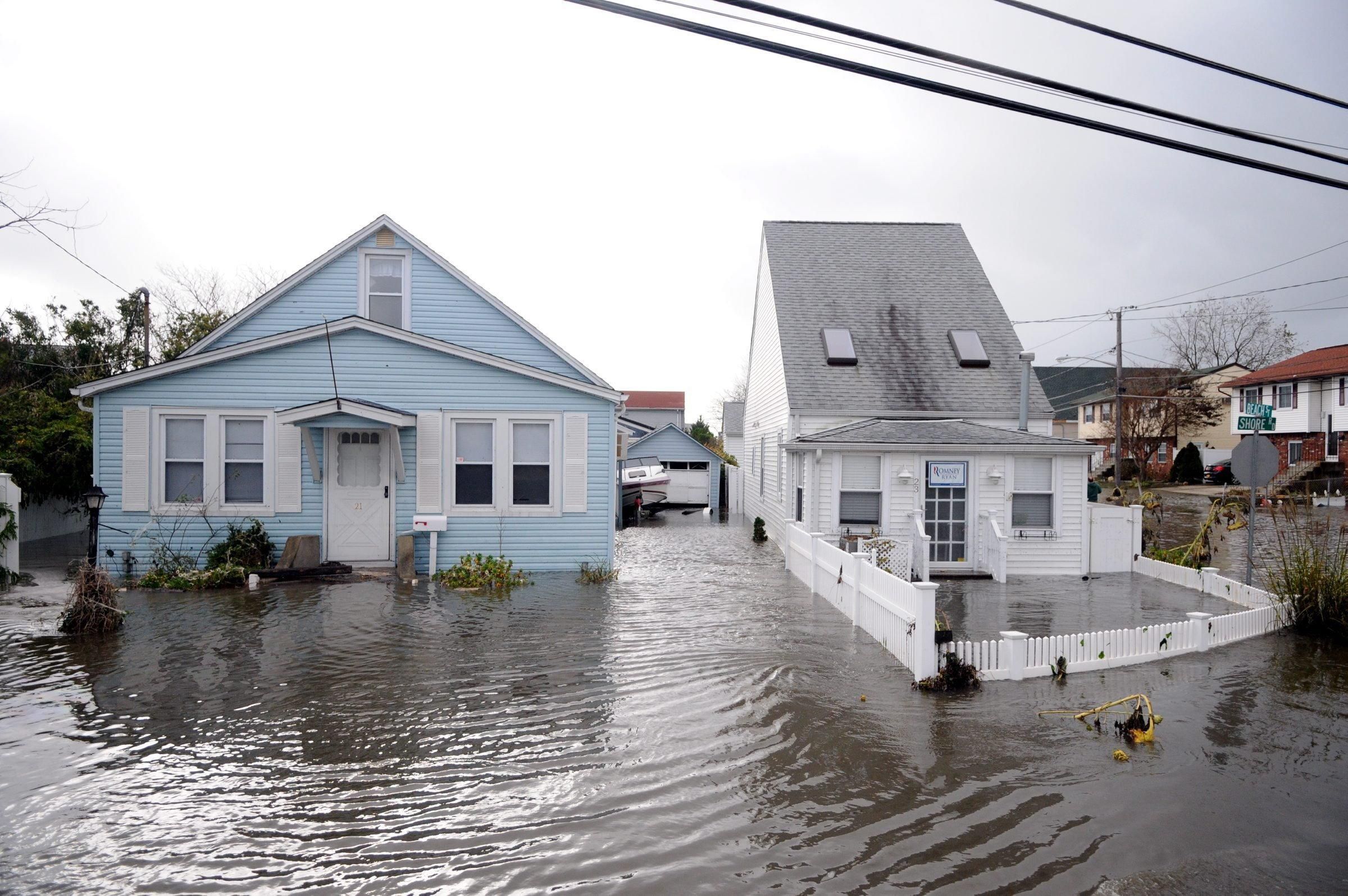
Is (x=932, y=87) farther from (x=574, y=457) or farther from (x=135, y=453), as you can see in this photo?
(x=135, y=453)

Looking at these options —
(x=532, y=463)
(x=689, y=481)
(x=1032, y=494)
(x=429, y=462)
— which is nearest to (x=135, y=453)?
(x=429, y=462)

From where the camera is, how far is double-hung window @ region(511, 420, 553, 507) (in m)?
13.9

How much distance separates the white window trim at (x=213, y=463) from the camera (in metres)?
13.1

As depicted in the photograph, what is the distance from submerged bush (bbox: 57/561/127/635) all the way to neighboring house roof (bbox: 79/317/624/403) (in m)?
4.39

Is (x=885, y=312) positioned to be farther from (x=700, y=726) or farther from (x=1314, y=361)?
(x=1314, y=361)

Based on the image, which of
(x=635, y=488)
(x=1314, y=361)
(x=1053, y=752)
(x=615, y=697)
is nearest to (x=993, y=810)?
(x=1053, y=752)

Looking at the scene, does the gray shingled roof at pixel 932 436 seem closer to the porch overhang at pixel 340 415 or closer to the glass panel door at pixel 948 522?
the glass panel door at pixel 948 522

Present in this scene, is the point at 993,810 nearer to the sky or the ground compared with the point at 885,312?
nearer to the ground

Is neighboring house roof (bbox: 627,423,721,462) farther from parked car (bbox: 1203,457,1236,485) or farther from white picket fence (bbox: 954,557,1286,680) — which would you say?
parked car (bbox: 1203,457,1236,485)

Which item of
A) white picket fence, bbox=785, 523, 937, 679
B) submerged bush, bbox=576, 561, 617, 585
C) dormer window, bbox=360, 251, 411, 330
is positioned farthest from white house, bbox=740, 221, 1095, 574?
dormer window, bbox=360, 251, 411, 330

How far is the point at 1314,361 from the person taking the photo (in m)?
41.3

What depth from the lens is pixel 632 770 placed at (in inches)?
224

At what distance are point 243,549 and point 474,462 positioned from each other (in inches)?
152

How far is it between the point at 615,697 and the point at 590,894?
310 cm
